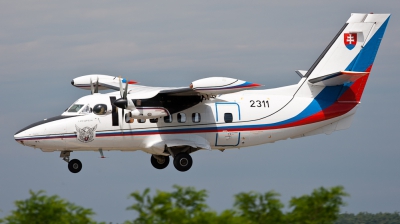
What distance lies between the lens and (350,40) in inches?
1521

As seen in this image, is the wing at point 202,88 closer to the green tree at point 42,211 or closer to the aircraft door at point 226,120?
the aircraft door at point 226,120

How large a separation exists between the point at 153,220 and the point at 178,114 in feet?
49.5

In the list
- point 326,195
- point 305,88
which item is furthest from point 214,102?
point 326,195

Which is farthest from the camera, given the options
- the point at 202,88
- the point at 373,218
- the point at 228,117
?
the point at 373,218

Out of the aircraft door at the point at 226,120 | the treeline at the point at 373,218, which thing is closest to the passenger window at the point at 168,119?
→ the aircraft door at the point at 226,120

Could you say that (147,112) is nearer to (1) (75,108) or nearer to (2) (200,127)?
(2) (200,127)

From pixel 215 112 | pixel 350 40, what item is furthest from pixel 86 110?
pixel 350 40

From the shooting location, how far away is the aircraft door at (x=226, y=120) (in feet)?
120

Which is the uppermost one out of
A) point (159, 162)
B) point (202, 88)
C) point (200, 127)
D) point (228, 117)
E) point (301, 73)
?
point (301, 73)

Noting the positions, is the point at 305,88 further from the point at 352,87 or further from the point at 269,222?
the point at 269,222

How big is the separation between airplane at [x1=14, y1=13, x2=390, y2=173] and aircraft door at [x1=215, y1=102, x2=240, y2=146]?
42 mm

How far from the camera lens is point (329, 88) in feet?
124

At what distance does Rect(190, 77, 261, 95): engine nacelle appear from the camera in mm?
33219

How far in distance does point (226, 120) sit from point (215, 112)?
1.90 ft
